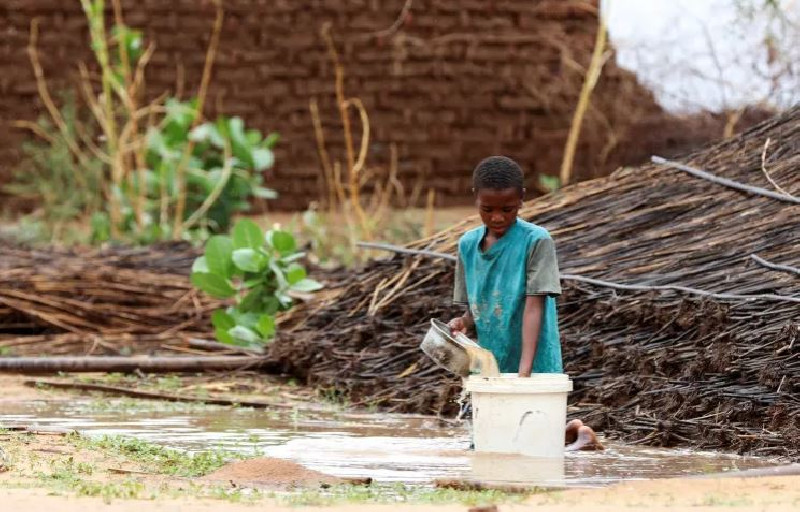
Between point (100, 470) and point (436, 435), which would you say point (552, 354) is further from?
point (100, 470)

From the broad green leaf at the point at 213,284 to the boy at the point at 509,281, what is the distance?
311 centimetres

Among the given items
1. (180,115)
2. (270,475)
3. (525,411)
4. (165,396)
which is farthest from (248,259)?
(180,115)

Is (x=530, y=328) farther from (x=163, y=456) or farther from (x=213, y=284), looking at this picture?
(x=213, y=284)

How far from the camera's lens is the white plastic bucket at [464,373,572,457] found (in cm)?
453

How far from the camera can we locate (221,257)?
793 centimetres

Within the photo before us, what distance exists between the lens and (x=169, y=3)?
1402 cm

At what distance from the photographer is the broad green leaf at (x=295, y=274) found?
7.87 meters

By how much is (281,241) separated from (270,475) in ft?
12.8

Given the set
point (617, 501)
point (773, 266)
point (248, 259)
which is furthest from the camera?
point (248, 259)

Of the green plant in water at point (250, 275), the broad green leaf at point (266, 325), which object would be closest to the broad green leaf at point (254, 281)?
the green plant in water at point (250, 275)

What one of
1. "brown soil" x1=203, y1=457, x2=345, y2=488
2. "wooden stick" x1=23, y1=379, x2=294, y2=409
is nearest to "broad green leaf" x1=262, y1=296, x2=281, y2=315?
"wooden stick" x1=23, y1=379, x2=294, y2=409

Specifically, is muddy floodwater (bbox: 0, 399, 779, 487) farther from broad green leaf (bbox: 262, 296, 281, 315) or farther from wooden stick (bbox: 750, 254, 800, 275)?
broad green leaf (bbox: 262, 296, 281, 315)

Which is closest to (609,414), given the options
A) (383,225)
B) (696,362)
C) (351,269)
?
(696,362)

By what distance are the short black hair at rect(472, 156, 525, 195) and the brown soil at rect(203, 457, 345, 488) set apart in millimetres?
1124
